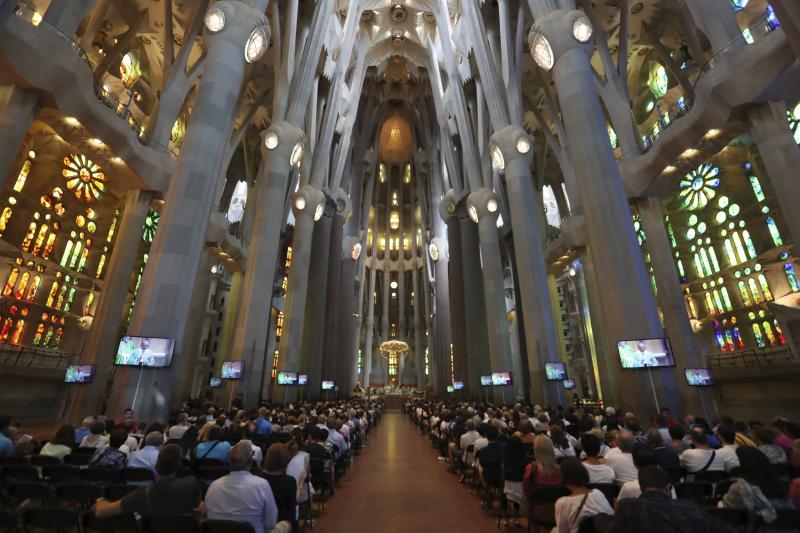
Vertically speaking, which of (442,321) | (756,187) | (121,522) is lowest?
(121,522)

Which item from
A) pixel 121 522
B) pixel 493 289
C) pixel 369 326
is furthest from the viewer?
pixel 369 326

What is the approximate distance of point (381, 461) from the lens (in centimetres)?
912

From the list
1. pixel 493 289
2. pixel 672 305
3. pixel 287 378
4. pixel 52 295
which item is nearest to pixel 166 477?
pixel 287 378

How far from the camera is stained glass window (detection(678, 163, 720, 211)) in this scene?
68.9 feet

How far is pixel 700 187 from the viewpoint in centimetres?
2162

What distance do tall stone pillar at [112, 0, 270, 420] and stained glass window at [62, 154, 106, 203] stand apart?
1263 centimetres

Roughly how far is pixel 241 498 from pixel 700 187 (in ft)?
90.3

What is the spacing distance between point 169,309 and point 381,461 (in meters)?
6.75

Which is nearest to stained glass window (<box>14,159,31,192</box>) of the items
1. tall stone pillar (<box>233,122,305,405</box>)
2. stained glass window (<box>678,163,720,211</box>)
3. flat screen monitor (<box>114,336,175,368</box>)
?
tall stone pillar (<box>233,122,305,405</box>)

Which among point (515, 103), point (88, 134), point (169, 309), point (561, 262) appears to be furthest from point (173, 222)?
point (561, 262)

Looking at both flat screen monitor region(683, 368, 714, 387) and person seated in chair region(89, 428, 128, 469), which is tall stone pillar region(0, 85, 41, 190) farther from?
flat screen monitor region(683, 368, 714, 387)

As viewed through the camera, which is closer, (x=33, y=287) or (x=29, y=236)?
(x=29, y=236)

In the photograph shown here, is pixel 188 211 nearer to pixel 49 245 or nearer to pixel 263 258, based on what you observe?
pixel 263 258

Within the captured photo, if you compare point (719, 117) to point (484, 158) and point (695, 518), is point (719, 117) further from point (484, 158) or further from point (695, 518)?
point (695, 518)
